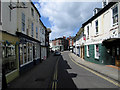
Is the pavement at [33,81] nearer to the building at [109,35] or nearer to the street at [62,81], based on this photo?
the street at [62,81]

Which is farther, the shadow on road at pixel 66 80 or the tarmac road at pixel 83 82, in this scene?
the shadow on road at pixel 66 80

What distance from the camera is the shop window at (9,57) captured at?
5231 mm

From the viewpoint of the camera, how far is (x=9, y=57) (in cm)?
578

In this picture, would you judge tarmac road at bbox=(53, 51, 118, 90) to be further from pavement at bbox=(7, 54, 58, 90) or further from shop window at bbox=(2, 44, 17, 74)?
shop window at bbox=(2, 44, 17, 74)

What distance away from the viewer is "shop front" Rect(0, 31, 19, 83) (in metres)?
5.14

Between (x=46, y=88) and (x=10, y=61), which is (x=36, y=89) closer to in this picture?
(x=46, y=88)

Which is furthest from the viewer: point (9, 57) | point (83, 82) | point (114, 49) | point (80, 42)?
point (80, 42)

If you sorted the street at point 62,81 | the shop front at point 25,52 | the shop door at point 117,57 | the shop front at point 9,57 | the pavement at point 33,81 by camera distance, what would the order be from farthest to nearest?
the shop door at point 117,57 → the shop front at point 25,52 → the shop front at point 9,57 → the pavement at point 33,81 → the street at point 62,81

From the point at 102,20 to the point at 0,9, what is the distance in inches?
437

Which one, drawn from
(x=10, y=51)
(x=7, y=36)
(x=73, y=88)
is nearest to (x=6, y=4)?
(x=7, y=36)

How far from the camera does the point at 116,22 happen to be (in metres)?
8.09

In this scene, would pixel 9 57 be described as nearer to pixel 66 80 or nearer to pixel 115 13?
pixel 66 80

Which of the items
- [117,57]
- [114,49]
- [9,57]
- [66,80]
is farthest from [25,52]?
[117,57]

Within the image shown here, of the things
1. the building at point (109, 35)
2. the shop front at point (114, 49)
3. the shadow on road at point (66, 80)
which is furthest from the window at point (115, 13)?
the shadow on road at point (66, 80)
